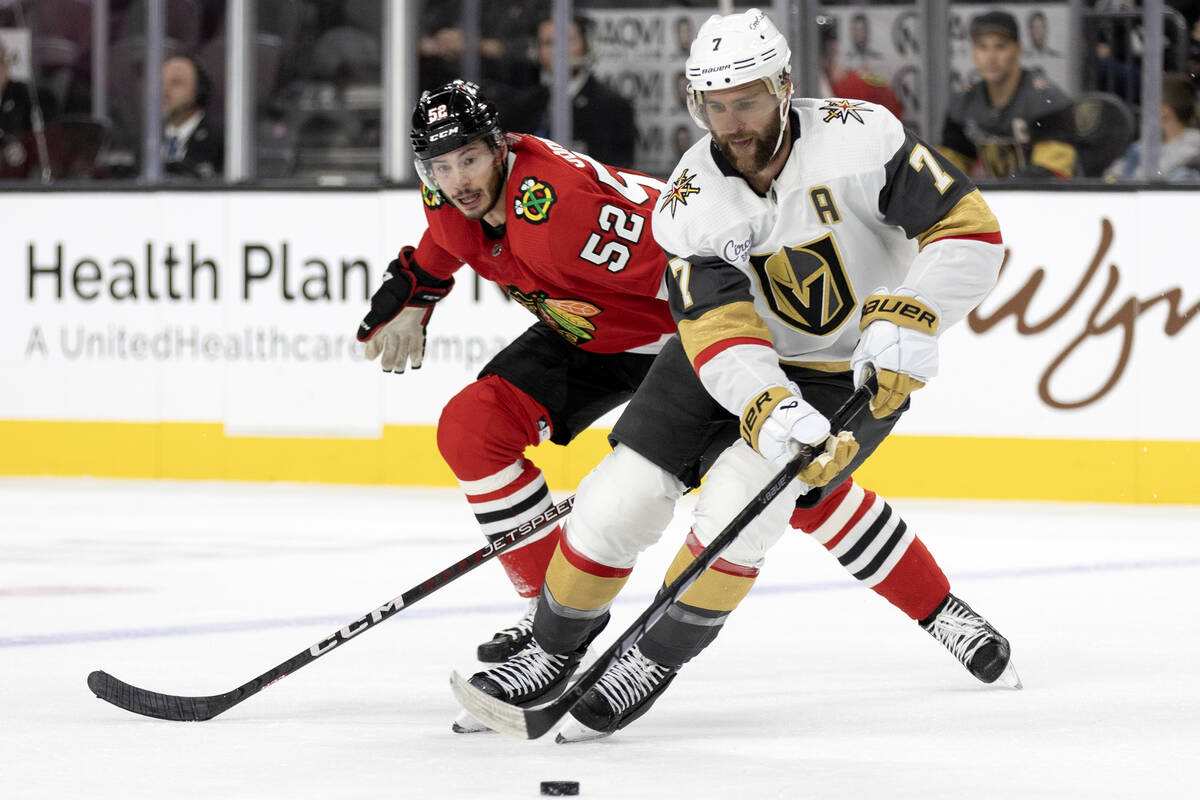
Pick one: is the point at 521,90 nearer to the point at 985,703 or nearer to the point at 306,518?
the point at 306,518

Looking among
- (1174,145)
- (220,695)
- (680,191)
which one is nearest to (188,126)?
(1174,145)

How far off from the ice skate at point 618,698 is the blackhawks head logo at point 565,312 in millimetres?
689

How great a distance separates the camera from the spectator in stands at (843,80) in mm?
6059

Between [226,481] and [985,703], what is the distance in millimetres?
4098

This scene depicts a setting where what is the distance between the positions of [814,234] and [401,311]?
0.95 metres

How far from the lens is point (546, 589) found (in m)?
2.71

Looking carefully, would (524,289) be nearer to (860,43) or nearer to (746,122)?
(746,122)

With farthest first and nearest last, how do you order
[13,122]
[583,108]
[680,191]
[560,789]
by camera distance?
1. [13,122]
2. [583,108]
3. [680,191]
4. [560,789]

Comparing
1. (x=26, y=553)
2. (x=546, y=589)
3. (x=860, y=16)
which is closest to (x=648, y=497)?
(x=546, y=589)

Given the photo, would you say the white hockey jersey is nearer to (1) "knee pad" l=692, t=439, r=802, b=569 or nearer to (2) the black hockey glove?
(1) "knee pad" l=692, t=439, r=802, b=569

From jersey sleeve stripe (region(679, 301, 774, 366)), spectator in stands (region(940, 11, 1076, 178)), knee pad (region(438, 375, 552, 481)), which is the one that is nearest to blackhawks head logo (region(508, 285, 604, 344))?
knee pad (region(438, 375, 552, 481))

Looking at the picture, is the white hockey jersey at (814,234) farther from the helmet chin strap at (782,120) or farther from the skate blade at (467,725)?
the skate blade at (467,725)

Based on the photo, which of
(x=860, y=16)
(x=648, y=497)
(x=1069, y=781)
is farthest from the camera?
(x=860, y=16)

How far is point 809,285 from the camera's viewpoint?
2.70 m
